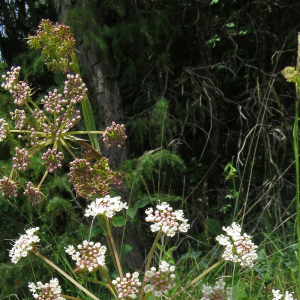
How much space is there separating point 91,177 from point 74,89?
0.28 meters

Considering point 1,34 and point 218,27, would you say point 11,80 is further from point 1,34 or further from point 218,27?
point 218,27

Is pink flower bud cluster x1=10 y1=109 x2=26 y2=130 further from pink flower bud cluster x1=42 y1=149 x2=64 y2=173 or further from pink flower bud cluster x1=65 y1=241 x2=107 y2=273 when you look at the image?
pink flower bud cluster x1=65 y1=241 x2=107 y2=273

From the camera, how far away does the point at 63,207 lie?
6.20ft

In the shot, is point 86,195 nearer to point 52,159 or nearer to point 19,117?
point 52,159

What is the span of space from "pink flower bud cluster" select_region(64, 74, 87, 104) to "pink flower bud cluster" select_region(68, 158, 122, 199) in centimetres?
19

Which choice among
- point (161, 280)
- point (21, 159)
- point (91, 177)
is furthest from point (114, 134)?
point (161, 280)

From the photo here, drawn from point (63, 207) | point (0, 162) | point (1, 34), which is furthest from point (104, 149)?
point (1, 34)

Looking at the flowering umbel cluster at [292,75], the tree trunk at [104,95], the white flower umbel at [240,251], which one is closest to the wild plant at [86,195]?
the white flower umbel at [240,251]

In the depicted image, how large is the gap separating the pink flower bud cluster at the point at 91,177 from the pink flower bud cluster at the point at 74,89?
19 centimetres

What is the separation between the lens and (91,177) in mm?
973

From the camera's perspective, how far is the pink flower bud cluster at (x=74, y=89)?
0.98 m

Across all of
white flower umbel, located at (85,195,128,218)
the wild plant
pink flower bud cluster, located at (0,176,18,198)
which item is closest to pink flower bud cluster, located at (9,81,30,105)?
the wild plant

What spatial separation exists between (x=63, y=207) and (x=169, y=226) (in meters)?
1.14

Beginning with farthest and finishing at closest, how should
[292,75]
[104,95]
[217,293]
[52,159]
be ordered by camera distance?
[104,95], [52,159], [217,293], [292,75]
